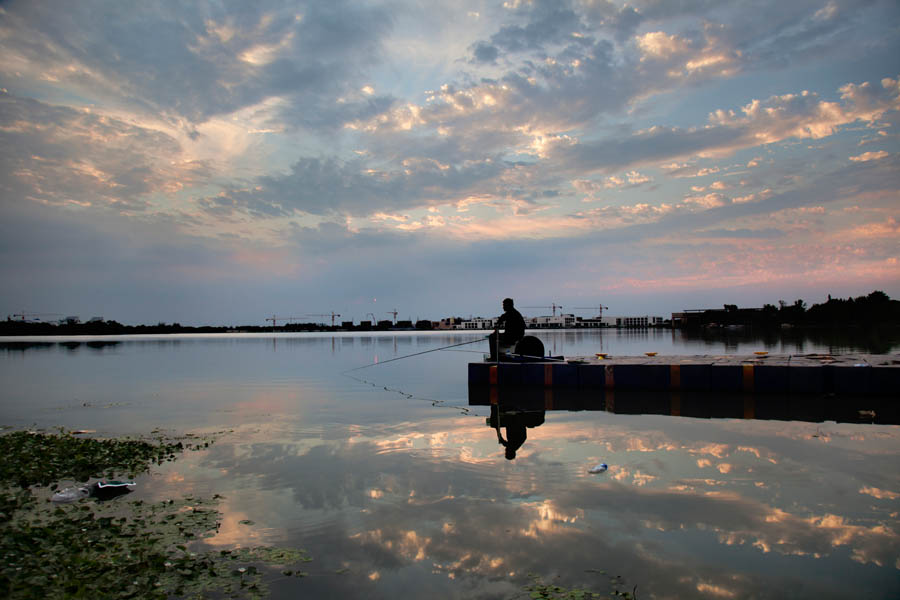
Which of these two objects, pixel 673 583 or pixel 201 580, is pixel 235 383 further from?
pixel 673 583

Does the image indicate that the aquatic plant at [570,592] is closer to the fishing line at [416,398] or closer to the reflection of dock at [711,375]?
the fishing line at [416,398]

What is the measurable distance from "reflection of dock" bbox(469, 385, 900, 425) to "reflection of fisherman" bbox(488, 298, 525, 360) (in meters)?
2.66

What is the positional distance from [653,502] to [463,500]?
2.91 metres

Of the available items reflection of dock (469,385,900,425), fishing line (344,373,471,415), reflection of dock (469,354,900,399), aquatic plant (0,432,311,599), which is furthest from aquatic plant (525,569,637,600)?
reflection of dock (469,354,900,399)

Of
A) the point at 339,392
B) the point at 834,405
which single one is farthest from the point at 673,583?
the point at 339,392

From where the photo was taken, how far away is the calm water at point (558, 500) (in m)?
5.92

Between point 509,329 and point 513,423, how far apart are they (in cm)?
950

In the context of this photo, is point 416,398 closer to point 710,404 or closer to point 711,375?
point 710,404

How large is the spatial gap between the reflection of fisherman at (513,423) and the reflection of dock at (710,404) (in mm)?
1343

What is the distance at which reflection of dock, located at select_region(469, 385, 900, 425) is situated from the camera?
619 inches

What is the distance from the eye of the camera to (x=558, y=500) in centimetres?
837

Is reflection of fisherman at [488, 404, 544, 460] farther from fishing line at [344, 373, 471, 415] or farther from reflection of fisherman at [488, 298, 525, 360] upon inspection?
reflection of fisherman at [488, 298, 525, 360]

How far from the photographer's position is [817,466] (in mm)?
10070

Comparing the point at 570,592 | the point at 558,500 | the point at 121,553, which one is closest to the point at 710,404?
the point at 558,500
